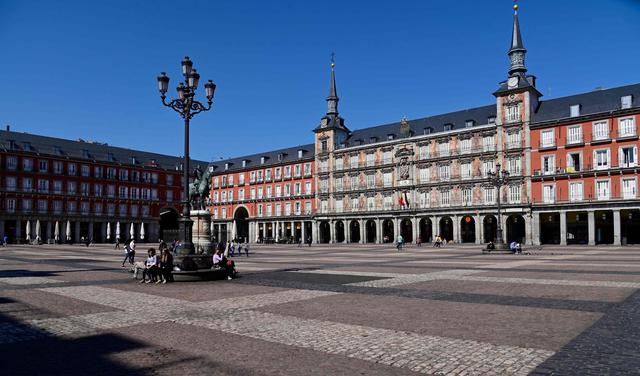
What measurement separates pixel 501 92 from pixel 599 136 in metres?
12.5

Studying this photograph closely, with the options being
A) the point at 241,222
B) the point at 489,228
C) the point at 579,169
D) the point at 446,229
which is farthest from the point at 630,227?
the point at 241,222

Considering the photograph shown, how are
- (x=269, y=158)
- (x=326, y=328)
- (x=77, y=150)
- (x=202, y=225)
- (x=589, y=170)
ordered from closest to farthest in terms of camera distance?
(x=326, y=328) < (x=202, y=225) < (x=589, y=170) < (x=77, y=150) < (x=269, y=158)

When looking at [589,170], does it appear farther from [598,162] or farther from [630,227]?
[630,227]

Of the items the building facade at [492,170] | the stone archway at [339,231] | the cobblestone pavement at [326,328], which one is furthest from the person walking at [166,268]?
the stone archway at [339,231]

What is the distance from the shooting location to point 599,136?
169 feet

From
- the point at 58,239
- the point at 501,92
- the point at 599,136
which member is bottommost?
the point at 58,239

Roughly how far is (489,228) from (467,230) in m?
3.79

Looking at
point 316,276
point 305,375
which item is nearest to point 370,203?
point 316,276

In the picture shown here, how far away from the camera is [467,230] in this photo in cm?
6538

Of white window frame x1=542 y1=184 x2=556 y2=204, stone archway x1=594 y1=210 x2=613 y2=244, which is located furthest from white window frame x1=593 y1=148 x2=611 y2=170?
stone archway x1=594 y1=210 x2=613 y2=244

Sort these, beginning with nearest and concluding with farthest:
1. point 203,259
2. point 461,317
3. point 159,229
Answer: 1. point 461,317
2. point 203,259
3. point 159,229

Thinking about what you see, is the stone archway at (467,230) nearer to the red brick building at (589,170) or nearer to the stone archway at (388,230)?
the red brick building at (589,170)

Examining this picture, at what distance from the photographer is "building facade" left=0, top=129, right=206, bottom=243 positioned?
73812mm

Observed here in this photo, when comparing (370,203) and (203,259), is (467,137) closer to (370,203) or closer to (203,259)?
(370,203)
